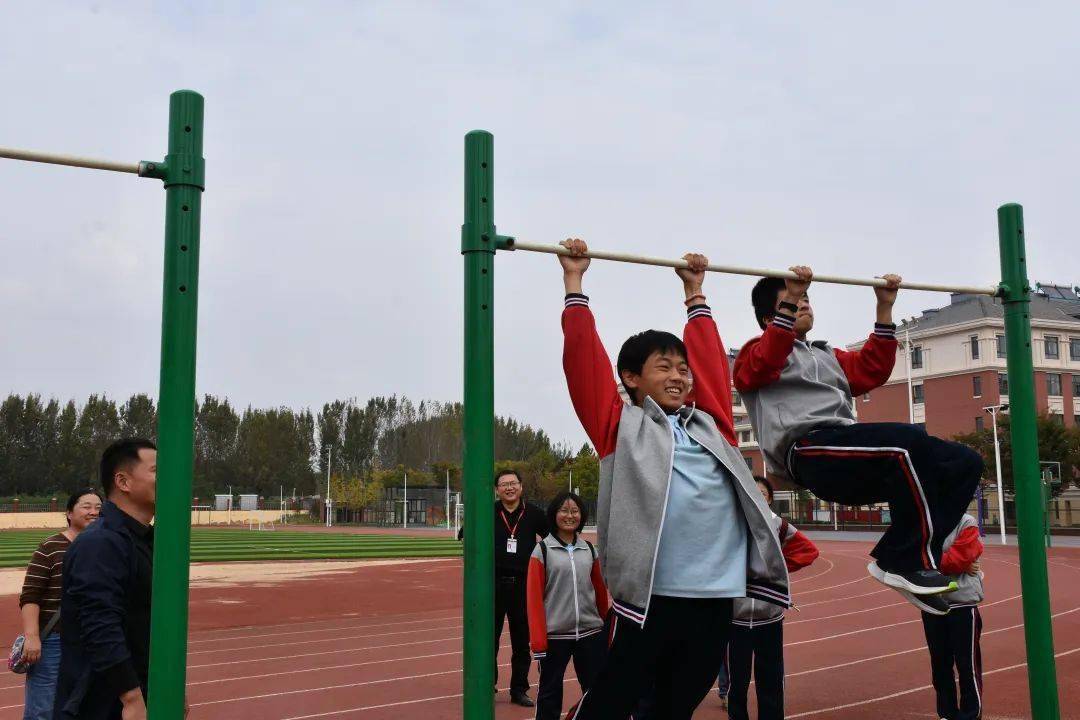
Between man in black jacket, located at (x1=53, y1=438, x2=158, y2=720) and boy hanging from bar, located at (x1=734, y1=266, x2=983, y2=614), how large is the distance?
2.11 metres

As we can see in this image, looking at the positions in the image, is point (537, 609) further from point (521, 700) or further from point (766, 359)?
point (766, 359)

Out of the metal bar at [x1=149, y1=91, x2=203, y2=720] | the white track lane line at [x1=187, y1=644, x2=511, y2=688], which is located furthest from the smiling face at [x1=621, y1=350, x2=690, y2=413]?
the white track lane line at [x1=187, y1=644, x2=511, y2=688]

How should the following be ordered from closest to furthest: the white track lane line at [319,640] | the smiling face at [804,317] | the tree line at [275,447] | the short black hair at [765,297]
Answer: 1. the smiling face at [804,317]
2. the short black hair at [765,297]
3. the white track lane line at [319,640]
4. the tree line at [275,447]

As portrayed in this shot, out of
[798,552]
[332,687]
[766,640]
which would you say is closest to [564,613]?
[766,640]

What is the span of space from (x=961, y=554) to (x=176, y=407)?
4425 millimetres

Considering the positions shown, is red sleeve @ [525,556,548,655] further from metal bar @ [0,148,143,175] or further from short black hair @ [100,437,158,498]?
metal bar @ [0,148,143,175]

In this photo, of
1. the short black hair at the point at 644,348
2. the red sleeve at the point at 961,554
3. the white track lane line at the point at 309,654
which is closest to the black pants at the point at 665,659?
the short black hair at the point at 644,348

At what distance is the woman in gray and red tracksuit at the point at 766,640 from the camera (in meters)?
5.25

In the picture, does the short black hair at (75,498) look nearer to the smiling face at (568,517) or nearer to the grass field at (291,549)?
the smiling face at (568,517)

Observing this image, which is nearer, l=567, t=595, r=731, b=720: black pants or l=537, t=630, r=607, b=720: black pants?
l=567, t=595, r=731, b=720: black pants

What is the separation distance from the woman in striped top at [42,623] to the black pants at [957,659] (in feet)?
14.9

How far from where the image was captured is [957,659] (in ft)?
17.8

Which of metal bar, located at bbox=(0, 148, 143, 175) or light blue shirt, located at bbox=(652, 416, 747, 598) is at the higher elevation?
metal bar, located at bbox=(0, 148, 143, 175)

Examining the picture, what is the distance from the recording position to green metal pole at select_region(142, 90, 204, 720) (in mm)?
2652
